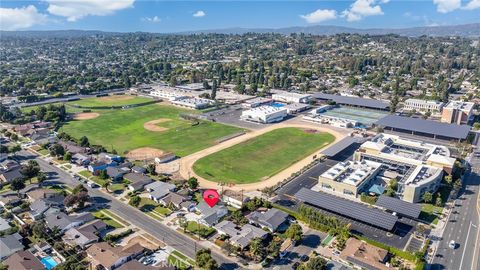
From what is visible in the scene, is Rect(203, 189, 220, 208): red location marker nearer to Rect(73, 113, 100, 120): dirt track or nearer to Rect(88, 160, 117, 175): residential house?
Rect(88, 160, 117, 175): residential house

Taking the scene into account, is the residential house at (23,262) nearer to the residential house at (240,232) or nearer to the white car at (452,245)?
the residential house at (240,232)

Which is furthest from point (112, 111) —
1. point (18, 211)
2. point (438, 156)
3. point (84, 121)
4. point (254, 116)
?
point (438, 156)

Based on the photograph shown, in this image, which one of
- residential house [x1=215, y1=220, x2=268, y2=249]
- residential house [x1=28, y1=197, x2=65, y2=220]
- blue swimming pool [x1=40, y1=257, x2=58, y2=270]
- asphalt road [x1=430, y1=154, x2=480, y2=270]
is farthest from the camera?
residential house [x1=28, y1=197, x2=65, y2=220]

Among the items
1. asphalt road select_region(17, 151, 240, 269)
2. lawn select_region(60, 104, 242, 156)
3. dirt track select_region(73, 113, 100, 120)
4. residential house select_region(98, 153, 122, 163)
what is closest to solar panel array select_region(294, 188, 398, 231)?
asphalt road select_region(17, 151, 240, 269)

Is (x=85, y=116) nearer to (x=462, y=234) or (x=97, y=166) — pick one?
(x=97, y=166)

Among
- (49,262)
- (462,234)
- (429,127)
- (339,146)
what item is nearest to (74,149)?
(49,262)
